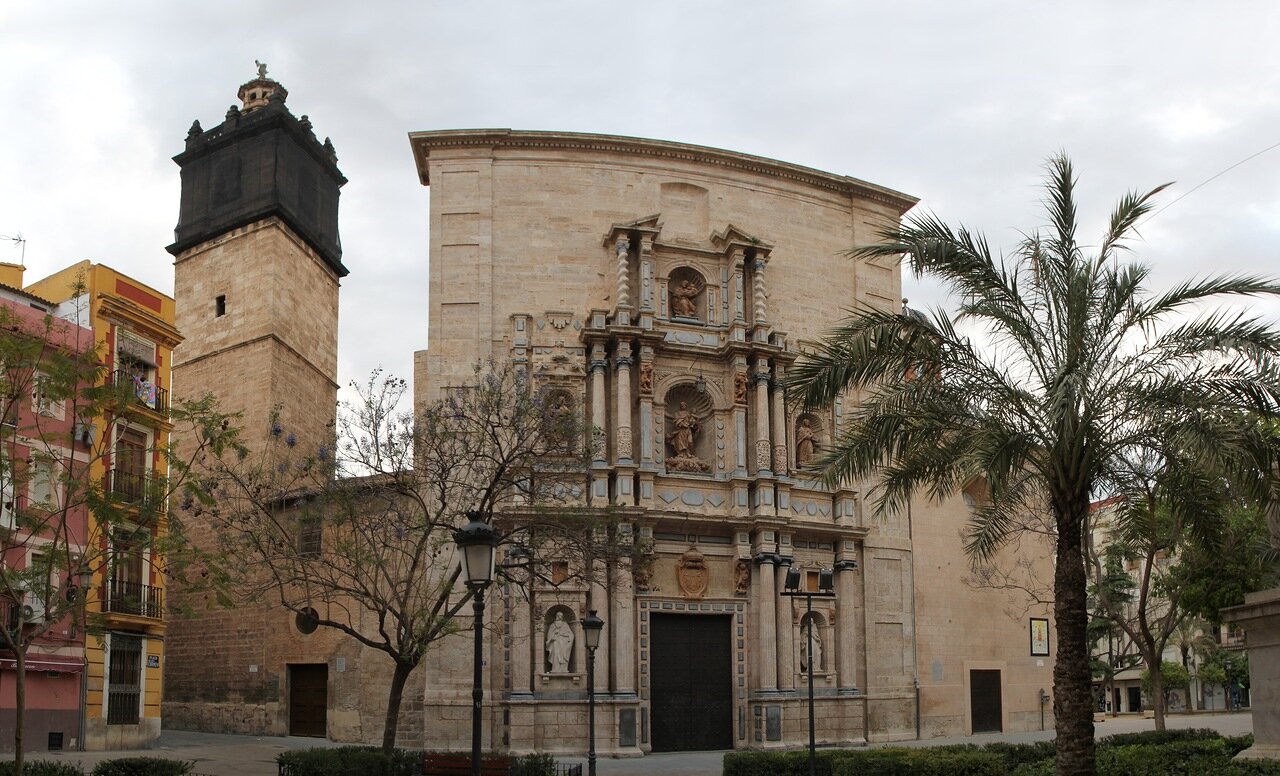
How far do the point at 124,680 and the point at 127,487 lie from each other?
152 inches

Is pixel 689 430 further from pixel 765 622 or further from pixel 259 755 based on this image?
pixel 259 755

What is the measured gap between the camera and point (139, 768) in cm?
1495

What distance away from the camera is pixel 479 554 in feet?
39.2

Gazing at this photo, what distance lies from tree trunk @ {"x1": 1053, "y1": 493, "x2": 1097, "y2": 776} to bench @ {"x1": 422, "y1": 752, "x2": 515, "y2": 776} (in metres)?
7.36

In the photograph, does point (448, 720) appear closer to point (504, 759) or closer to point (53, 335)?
point (504, 759)

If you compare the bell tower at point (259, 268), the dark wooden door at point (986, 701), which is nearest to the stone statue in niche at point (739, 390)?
the dark wooden door at point (986, 701)

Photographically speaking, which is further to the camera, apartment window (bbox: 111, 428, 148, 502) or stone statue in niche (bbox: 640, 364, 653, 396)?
stone statue in niche (bbox: 640, 364, 653, 396)

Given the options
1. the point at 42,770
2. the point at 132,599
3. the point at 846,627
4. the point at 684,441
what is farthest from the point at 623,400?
the point at 42,770

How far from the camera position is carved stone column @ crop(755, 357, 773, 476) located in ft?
89.4

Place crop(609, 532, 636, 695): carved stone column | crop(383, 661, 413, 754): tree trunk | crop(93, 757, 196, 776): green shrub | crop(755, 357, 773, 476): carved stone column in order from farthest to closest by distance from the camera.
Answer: crop(755, 357, 773, 476): carved stone column
crop(609, 532, 636, 695): carved stone column
crop(383, 661, 413, 754): tree trunk
crop(93, 757, 196, 776): green shrub

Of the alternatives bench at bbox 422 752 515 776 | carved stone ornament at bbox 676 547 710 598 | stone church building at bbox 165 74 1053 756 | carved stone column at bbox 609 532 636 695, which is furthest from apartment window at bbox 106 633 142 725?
carved stone ornament at bbox 676 547 710 598

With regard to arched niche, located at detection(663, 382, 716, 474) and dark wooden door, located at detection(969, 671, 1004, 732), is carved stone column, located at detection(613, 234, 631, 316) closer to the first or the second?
arched niche, located at detection(663, 382, 716, 474)

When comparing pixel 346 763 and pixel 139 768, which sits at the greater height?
pixel 139 768

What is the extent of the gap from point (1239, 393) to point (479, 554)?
8.42m
